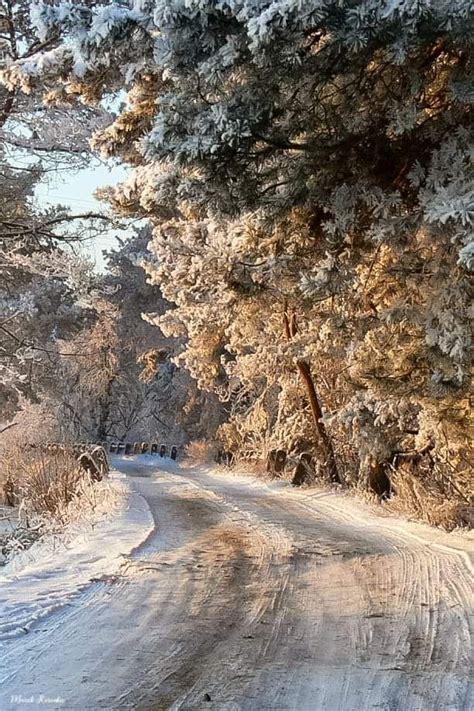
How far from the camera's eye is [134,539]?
29.1 ft

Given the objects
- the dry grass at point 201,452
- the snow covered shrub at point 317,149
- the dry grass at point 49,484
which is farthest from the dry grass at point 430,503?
the dry grass at point 201,452

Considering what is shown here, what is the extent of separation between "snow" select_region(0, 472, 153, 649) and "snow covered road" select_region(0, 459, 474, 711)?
0.49ft

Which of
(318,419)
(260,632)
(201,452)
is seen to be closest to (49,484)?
(318,419)

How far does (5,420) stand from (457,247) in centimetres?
2397

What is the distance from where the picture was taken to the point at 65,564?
745 cm

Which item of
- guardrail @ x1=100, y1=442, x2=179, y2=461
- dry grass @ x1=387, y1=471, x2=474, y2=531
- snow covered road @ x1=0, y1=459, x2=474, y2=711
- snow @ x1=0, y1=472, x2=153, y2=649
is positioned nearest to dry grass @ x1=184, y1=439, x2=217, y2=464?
guardrail @ x1=100, y1=442, x2=179, y2=461

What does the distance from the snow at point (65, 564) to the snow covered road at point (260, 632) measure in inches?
5.9

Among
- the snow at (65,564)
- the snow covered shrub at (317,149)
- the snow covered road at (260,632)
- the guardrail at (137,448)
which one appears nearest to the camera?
the snow covered road at (260,632)

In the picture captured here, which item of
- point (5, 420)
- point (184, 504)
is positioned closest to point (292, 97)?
point (184, 504)

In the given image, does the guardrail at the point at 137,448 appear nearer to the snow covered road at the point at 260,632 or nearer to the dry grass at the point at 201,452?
the dry grass at the point at 201,452

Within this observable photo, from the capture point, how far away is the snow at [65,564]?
18.6 ft

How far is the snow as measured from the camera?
568cm

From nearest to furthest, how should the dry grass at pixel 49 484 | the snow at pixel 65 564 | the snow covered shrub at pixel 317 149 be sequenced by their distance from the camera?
the snow covered shrub at pixel 317 149 → the snow at pixel 65 564 → the dry grass at pixel 49 484

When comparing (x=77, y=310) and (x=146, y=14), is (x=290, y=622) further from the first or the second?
(x=77, y=310)
